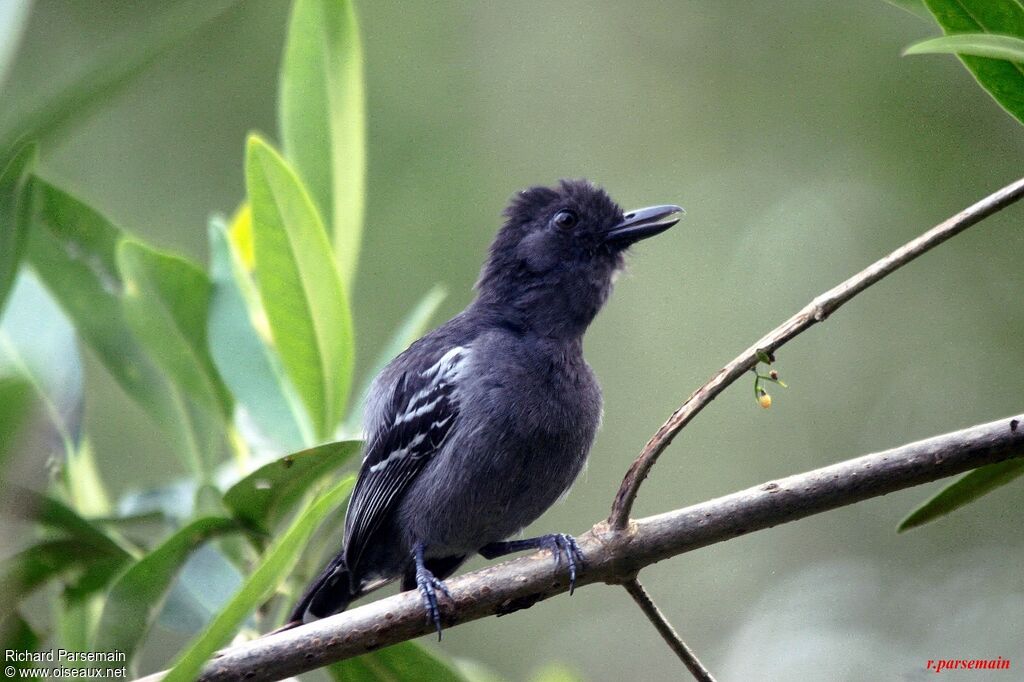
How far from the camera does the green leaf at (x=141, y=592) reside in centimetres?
284

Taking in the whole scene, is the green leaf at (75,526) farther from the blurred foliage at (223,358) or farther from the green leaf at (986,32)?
the green leaf at (986,32)

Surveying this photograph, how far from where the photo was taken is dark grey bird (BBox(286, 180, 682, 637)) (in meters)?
3.66

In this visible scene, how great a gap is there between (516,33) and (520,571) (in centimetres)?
878

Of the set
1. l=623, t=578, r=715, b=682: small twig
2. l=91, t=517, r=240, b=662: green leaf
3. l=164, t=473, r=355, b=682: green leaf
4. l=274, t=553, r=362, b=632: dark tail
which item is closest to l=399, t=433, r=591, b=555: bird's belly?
l=274, t=553, r=362, b=632: dark tail

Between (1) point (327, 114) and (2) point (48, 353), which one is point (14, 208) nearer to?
(2) point (48, 353)

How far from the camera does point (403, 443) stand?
392cm

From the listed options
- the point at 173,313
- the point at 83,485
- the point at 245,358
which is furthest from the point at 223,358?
the point at 83,485

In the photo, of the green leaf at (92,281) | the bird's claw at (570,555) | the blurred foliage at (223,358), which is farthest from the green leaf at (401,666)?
the green leaf at (92,281)

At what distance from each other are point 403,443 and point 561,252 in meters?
1.10

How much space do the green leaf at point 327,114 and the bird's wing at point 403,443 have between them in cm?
54

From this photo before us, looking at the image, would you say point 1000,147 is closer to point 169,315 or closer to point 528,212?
point 528,212

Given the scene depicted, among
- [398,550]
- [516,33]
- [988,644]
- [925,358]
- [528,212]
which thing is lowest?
[988,644]

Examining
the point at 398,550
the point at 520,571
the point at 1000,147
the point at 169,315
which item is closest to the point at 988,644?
the point at 1000,147

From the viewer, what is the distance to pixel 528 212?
450cm
